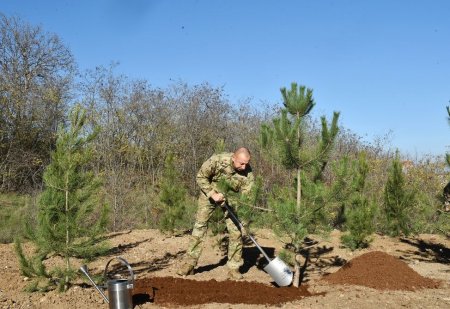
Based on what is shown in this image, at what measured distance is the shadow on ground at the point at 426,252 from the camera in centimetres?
823

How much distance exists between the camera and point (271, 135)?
226 inches

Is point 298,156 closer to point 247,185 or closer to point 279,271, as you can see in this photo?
point 247,185

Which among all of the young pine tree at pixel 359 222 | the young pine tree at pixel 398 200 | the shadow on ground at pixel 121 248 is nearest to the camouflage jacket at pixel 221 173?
the shadow on ground at pixel 121 248

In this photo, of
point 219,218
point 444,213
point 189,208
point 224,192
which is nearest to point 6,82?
point 189,208

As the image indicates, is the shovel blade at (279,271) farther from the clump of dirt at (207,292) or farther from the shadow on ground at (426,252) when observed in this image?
the shadow on ground at (426,252)

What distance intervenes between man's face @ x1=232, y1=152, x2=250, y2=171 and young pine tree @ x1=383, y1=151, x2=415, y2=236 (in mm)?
4852

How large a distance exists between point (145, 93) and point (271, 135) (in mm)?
11874

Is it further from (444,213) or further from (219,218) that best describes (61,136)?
(444,213)

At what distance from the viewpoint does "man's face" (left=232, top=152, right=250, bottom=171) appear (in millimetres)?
5930

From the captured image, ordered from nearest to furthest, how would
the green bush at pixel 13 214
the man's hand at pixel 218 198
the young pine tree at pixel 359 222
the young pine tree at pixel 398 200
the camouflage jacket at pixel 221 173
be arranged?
the man's hand at pixel 218 198
the camouflage jacket at pixel 221 173
the young pine tree at pixel 359 222
the young pine tree at pixel 398 200
the green bush at pixel 13 214

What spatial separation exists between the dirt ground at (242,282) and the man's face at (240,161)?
130 cm

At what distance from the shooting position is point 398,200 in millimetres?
9500

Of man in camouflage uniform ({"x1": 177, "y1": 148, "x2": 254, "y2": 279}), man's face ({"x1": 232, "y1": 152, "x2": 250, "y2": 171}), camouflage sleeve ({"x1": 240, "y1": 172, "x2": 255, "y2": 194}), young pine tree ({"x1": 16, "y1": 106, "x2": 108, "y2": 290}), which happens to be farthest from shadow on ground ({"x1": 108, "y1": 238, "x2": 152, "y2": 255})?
man's face ({"x1": 232, "y1": 152, "x2": 250, "y2": 171})

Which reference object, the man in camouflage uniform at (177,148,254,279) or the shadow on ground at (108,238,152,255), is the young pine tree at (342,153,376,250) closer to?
the man in camouflage uniform at (177,148,254,279)
